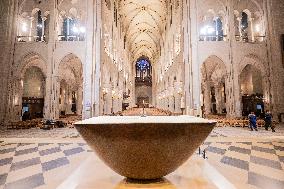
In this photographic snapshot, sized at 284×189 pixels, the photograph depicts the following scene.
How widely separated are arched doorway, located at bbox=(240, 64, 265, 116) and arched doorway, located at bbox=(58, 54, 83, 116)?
1783cm

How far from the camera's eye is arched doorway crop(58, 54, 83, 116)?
24.0m

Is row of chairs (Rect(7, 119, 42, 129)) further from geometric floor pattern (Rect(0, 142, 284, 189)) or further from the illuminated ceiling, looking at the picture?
the illuminated ceiling

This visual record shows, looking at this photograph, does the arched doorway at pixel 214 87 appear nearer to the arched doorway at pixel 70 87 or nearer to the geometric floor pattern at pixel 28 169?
the arched doorway at pixel 70 87

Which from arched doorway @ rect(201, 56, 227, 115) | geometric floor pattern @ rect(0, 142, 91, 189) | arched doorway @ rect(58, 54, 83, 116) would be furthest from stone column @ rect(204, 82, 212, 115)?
geometric floor pattern @ rect(0, 142, 91, 189)

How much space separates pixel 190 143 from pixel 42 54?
1905 centimetres

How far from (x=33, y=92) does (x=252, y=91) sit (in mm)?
22643

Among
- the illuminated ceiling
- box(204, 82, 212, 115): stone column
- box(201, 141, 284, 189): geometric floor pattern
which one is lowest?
box(201, 141, 284, 189): geometric floor pattern

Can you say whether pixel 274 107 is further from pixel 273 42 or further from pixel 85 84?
pixel 85 84

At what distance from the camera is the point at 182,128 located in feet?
6.11

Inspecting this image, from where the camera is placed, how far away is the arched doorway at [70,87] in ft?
78.9

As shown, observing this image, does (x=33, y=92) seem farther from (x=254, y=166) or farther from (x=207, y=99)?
(x=254, y=166)

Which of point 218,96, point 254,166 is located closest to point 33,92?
point 218,96

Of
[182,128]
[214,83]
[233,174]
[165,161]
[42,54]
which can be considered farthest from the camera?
[214,83]

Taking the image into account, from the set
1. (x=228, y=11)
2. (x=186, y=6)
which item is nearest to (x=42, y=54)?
(x=186, y=6)
